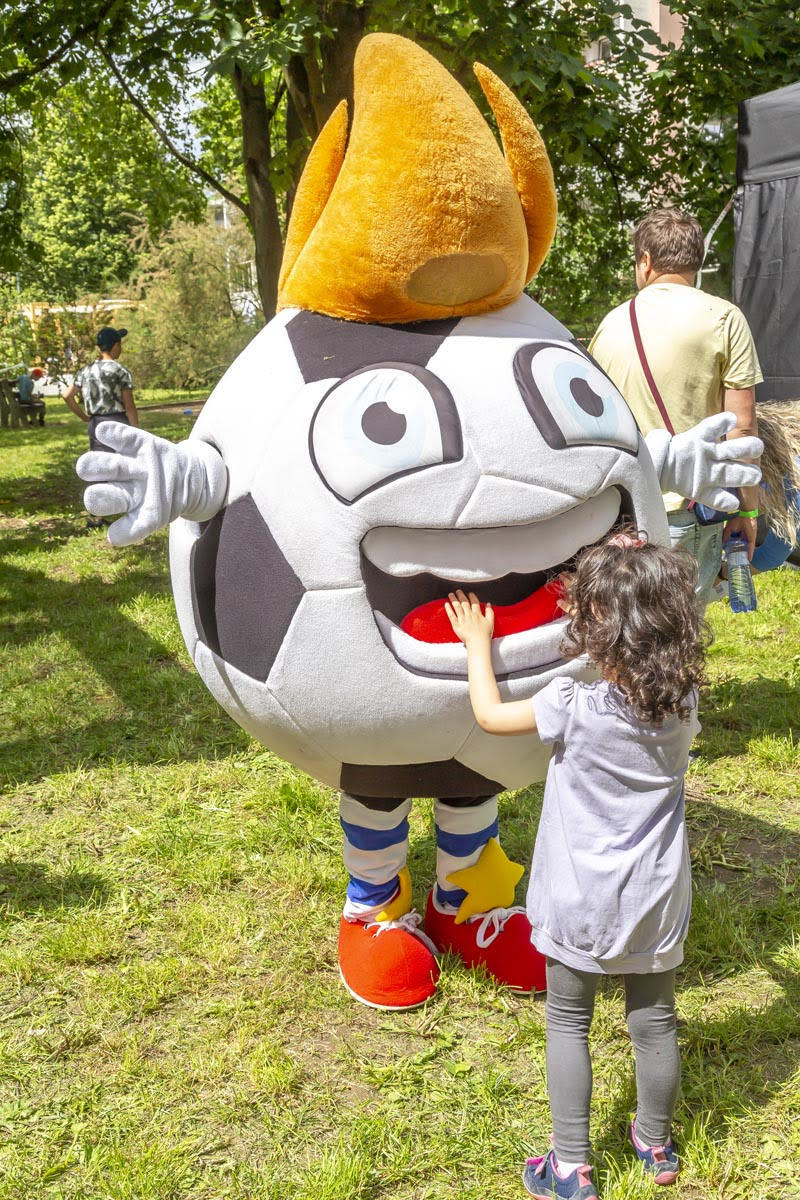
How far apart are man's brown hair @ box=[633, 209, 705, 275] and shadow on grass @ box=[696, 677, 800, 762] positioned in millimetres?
1973

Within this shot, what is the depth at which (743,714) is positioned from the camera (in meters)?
4.95

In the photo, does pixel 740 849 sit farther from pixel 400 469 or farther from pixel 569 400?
pixel 400 469

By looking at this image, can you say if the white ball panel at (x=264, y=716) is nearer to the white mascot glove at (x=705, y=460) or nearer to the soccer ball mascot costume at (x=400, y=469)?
the soccer ball mascot costume at (x=400, y=469)

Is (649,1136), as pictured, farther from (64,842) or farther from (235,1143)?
(64,842)

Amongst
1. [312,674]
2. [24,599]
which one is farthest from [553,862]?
[24,599]

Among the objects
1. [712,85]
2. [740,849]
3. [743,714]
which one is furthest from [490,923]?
[712,85]

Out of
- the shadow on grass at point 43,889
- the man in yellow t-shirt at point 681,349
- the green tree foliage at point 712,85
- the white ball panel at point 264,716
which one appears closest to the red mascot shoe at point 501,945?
the white ball panel at point 264,716

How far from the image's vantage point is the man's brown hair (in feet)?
12.6

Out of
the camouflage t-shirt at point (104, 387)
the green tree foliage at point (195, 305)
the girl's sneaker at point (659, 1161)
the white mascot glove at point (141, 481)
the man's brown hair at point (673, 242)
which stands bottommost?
the green tree foliage at point (195, 305)

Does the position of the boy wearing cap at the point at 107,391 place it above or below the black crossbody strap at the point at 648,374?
below

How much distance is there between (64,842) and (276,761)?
0.97 m

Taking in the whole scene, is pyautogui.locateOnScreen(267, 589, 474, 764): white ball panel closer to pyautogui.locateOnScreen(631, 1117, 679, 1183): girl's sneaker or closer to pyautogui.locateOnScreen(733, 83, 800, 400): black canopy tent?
pyautogui.locateOnScreen(631, 1117, 679, 1183): girl's sneaker

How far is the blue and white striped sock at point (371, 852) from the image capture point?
292cm

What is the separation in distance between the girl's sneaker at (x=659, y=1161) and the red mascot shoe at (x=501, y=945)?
70 cm
